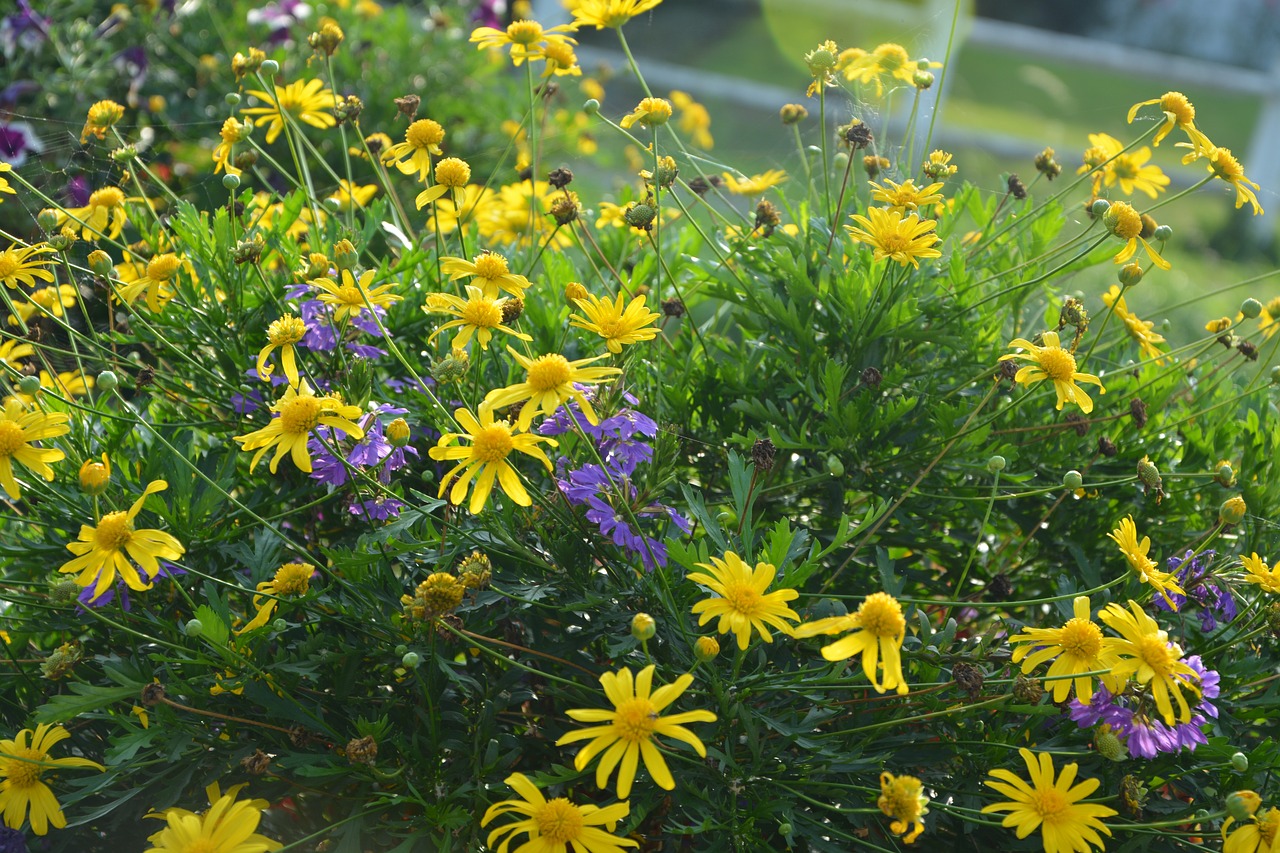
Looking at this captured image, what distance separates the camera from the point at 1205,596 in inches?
58.3

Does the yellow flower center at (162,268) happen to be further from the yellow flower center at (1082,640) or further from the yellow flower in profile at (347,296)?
the yellow flower center at (1082,640)

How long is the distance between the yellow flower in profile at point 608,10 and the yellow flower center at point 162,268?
0.69m

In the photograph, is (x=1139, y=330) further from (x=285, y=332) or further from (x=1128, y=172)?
(x=285, y=332)

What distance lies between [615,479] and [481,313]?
26 cm

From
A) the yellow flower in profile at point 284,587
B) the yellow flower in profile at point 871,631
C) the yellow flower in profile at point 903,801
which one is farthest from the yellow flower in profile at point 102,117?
the yellow flower in profile at point 903,801

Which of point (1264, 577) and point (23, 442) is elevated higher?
point (23, 442)

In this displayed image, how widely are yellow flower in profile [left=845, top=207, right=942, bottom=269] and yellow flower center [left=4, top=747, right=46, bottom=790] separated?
1138 mm

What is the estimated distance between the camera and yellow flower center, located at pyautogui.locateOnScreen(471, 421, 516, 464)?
1194mm

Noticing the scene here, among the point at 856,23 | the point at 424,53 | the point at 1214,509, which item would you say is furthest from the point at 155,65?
the point at 856,23

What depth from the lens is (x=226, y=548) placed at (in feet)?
4.66

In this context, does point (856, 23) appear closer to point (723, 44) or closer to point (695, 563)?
point (723, 44)

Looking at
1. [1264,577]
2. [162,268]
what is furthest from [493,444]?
[1264,577]

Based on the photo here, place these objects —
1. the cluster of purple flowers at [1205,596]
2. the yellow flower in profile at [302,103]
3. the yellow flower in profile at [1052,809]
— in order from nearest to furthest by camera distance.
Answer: the yellow flower in profile at [1052,809] → the cluster of purple flowers at [1205,596] → the yellow flower in profile at [302,103]

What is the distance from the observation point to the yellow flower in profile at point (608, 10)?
169 cm
